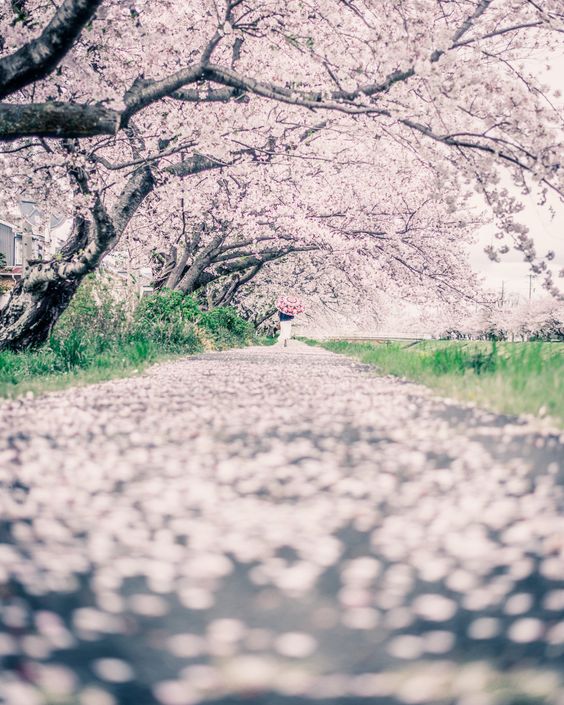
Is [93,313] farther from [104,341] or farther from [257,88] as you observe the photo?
[257,88]

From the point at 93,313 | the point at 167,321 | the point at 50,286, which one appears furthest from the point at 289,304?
the point at 50,286

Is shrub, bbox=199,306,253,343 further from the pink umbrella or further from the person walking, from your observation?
the pink umbrella

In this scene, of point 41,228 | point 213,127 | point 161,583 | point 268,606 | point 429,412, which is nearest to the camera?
point 268,606

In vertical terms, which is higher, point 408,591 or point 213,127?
point 213,127

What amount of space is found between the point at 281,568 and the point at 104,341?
12.2 m

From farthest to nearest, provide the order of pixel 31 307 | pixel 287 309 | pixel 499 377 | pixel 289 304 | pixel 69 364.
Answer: pixel 287 309, pixel 289 304, pixel 31 307, pixel 69 364, pixel 499 377

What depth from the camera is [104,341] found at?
14.3 meters

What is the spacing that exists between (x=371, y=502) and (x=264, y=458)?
1.16m

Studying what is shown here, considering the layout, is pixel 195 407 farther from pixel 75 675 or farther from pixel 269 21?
pixel 269 21

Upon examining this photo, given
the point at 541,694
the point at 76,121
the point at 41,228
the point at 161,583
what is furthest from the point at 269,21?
the point at 41,228

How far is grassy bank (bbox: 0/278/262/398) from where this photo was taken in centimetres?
1009

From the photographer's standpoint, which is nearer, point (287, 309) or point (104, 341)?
point (104, 341)

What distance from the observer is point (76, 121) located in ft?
25.4

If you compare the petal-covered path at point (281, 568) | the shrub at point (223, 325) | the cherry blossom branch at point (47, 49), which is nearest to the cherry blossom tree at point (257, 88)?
the cherry blossom branch at point (47, 49)
